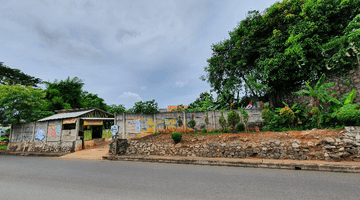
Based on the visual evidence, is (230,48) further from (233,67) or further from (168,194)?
→ (168,194)

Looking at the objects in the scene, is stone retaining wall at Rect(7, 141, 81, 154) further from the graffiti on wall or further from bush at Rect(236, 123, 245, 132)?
bush at Rect(236, 123, 245, 132)

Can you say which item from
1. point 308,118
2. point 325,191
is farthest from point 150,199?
point 308,118

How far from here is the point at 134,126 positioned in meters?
12.1

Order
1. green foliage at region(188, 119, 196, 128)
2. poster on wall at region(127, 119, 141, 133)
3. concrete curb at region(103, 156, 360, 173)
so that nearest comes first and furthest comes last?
concrete curb at region(103, 156, 360, 173) → green foliage at region(188, 119, 196, 128) → poster on wall at region(127, 119, 141, 133)

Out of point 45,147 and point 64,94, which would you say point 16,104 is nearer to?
point 45,147

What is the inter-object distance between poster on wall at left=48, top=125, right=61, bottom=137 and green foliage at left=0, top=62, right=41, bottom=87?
17.8 meters

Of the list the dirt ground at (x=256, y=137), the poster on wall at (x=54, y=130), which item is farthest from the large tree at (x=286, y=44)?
the poster on wall at (x=54, y=130)

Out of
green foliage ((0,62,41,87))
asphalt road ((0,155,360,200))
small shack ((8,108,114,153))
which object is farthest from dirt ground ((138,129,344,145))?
green foliage ((0,62,41,87))

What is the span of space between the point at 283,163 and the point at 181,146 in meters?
5.38

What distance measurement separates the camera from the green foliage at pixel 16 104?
1442 centimetres

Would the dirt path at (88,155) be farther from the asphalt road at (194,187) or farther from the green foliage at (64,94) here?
the green foliage at (64,94)

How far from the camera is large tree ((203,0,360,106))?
11.2m

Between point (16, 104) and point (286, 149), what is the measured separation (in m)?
22.3

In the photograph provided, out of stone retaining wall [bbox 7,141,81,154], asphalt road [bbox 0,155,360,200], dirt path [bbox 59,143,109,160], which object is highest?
stone retaining wall [bbox 7,141,81,154]
